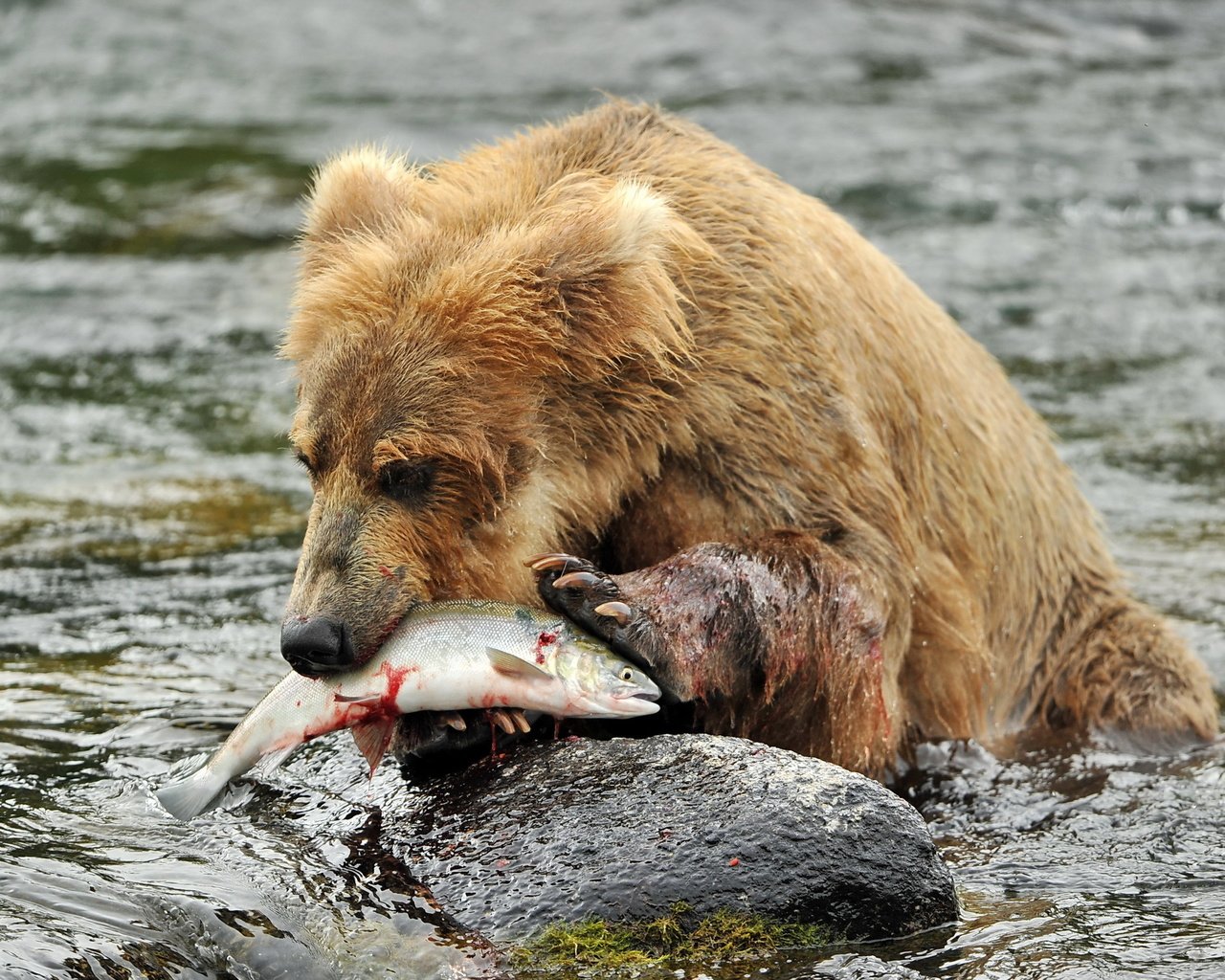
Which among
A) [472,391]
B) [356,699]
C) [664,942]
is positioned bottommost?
[664,942]

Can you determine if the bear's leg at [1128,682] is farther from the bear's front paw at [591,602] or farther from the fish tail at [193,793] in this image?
the fish tail at [193,793]

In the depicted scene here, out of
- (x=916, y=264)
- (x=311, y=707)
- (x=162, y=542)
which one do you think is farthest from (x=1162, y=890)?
(x=916, y=264)

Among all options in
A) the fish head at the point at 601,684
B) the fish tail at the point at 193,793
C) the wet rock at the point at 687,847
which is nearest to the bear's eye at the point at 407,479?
the fish head at the point at 601,684

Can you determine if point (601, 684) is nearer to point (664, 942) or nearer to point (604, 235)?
point (664, 942)

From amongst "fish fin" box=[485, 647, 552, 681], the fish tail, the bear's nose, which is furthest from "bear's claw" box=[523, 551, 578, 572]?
the fish tail

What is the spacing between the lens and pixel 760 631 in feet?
18.1

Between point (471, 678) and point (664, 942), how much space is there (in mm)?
922

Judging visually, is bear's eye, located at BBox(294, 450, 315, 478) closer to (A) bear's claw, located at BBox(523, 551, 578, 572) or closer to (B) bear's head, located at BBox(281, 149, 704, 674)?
(B) bear's head, located at BBox(281, 149, 704, 674)

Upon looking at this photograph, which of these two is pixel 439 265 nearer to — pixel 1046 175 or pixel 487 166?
pixel 487 166

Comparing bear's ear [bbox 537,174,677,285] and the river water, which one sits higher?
bear's ear [bbox 537,174,677,285]

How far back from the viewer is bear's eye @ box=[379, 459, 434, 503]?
5.30 metres


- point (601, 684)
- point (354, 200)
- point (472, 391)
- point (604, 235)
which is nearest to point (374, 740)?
point (601, 684)

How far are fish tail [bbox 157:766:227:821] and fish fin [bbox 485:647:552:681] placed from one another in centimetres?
95

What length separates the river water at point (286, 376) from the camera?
5.10m
